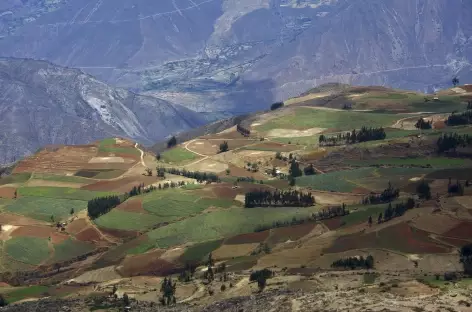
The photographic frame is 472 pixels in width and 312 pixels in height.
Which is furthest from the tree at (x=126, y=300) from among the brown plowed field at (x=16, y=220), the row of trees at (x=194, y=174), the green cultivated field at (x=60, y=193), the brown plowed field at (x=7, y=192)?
the row of trees at (x=194, y=174)

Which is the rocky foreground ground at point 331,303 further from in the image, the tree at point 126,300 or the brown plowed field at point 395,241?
the brown plowed field at point 395,241

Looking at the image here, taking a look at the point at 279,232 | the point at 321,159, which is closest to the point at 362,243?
the point at 279,232

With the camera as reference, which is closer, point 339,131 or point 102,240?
point 102,240

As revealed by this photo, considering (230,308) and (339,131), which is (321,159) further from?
(230,308)

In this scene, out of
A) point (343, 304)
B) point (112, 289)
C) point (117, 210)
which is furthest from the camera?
A: point (117, 210)

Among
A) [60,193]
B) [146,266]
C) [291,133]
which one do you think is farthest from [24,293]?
[291,133]
